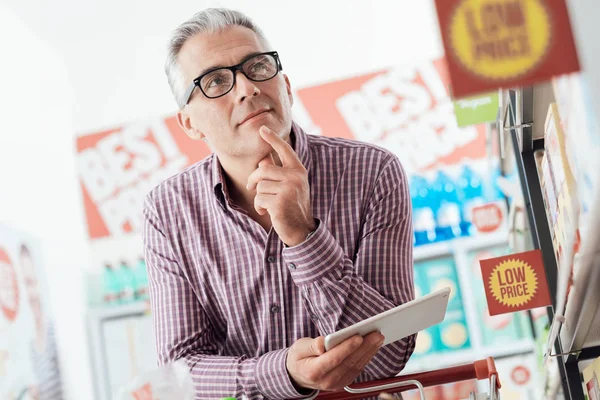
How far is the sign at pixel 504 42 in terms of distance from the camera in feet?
2.43

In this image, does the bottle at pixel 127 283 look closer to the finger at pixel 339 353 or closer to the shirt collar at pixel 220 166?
the shirt collar at pixel 220 166

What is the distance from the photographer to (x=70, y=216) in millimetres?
6023

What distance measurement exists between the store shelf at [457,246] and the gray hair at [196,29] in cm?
325

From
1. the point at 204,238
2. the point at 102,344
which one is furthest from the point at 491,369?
the point at 102,344

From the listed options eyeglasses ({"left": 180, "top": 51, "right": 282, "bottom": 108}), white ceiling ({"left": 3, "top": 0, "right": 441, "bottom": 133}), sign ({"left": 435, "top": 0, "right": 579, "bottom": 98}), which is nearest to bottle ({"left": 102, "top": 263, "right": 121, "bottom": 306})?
white ceiling ({"left": 3, "top": 0, "right": 441, "bottom": 133})

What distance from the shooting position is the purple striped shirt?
1.77 m

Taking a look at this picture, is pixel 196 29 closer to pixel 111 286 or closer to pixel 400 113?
pixel 400 113

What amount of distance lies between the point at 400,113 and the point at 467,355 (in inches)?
78.3

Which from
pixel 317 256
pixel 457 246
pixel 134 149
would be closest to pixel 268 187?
pixel 317 256

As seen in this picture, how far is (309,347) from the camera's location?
155 centimetres

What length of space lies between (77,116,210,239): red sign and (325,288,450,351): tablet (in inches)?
185

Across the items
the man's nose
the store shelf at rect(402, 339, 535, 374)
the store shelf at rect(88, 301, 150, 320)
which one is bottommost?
the store shelf at rect(402, 339, 535, 374)

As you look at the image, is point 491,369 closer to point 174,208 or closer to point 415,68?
point 174,208

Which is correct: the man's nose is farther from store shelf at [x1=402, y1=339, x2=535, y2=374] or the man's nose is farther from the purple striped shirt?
store shelf at [x1=402, y1=339, x2=535, y2=374]
